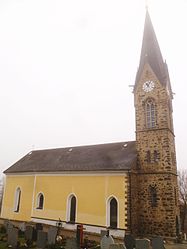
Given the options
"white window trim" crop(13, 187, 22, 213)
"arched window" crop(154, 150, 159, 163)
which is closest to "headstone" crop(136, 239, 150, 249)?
"arched window" crop(154, 150, 159, 163)

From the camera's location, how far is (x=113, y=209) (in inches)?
843

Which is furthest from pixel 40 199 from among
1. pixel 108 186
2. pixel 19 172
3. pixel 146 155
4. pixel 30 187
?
pixel 146 155

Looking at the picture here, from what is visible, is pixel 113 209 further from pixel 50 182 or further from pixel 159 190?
pixel 50 182

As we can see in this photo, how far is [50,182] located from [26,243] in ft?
34.2

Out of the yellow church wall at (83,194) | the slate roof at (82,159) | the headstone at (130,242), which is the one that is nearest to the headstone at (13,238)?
the headstone at (130,242)

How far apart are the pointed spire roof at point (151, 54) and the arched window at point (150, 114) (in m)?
2.44

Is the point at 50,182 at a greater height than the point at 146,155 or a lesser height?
lesser

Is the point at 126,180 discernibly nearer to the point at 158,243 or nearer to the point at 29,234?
the point at 158,243

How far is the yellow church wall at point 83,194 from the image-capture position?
843 inches

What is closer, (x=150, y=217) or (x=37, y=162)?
(x=150, y=217)

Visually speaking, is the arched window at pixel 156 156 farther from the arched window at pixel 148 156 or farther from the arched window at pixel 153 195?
the arched window at pixel 153 195

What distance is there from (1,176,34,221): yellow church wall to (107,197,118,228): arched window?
1053 cm

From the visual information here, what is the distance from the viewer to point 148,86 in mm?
24578

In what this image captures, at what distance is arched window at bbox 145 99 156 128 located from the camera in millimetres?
23413
